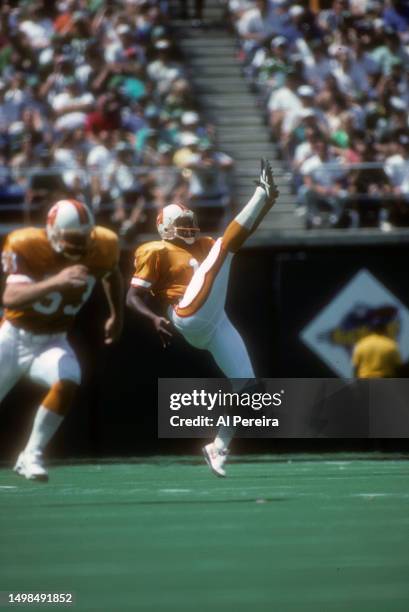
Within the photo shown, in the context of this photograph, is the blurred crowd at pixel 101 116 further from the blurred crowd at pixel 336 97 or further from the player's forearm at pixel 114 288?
the player's forearm at pixel 114 288

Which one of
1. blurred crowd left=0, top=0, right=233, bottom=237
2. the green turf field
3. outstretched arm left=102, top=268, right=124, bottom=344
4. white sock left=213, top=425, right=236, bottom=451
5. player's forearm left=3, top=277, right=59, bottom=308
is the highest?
blurred crowd left=0, top=0, right=233, bottom=237

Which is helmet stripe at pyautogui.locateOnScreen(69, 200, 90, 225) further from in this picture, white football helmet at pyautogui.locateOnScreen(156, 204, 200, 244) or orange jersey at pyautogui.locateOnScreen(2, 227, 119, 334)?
white football helmet at pyautogui.locateOnScreen(156, 204, 200, 244)

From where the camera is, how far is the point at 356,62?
14.8 meters

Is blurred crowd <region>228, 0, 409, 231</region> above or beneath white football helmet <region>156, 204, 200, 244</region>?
above

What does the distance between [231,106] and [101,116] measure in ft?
5.66

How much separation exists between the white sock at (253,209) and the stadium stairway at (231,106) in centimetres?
277

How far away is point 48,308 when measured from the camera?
8305 mm

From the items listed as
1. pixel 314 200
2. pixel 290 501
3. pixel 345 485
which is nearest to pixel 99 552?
pixel 290 501

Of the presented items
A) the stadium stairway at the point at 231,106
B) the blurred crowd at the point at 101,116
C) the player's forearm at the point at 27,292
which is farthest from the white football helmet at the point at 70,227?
the stadium stairway at the point at 231,106

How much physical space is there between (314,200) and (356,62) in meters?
3.44

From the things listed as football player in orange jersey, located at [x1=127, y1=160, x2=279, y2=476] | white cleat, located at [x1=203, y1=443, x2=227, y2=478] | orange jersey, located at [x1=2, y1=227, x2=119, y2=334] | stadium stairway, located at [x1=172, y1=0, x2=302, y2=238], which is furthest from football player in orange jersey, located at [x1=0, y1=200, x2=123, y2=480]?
stadium stairway, located at [x1=172, y1=0, x2=302, y2=238]

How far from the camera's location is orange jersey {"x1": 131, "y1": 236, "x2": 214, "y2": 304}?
922cm

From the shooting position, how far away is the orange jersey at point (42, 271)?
8266mm

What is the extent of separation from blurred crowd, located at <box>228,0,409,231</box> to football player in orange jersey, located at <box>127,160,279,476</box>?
2633mm
